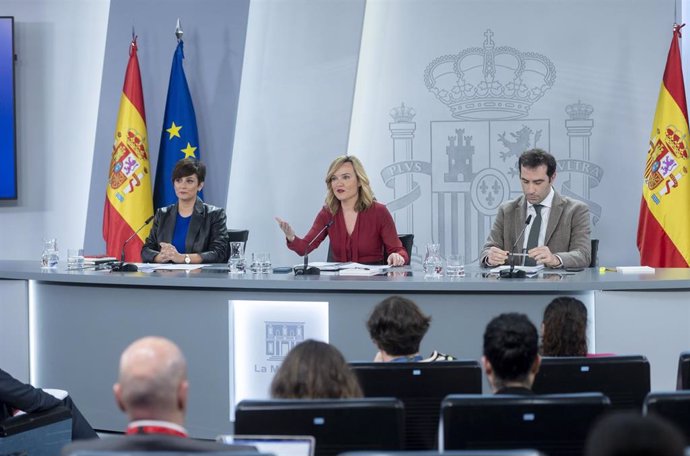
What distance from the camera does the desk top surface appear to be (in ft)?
13.0

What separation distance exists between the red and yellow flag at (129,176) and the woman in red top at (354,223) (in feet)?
6.83

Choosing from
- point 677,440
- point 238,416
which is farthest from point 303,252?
point 677,440

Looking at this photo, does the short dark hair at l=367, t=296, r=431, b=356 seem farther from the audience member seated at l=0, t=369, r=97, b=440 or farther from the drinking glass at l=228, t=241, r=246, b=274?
the drinking glass at l=228, t=241, r=246, b=274

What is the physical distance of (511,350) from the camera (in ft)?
7.64

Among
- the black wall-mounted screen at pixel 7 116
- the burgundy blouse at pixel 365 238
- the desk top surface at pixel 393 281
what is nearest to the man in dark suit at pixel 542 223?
the desk top surface at pixel 393 281

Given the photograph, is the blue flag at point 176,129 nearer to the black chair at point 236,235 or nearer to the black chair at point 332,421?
the black chair at point 236,235

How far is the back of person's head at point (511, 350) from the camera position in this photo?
2328mm

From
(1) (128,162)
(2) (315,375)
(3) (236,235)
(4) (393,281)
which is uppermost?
(1) (128,162)

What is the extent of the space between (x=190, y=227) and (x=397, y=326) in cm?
255

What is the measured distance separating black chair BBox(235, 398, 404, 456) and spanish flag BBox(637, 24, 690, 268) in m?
4.20

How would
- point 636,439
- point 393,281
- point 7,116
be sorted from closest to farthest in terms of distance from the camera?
point 636,439, point 393,281, point 7,116

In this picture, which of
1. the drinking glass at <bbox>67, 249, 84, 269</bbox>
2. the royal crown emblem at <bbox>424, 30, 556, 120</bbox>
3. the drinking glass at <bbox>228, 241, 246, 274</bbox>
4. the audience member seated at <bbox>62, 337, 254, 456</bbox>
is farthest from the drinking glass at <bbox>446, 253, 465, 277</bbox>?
the royal crown emblem at <bbox>424, 30, 556, 120</bbox>

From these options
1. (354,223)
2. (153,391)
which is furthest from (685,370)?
(354,223)

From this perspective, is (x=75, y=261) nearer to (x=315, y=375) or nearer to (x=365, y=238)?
(x=365, y=238)
